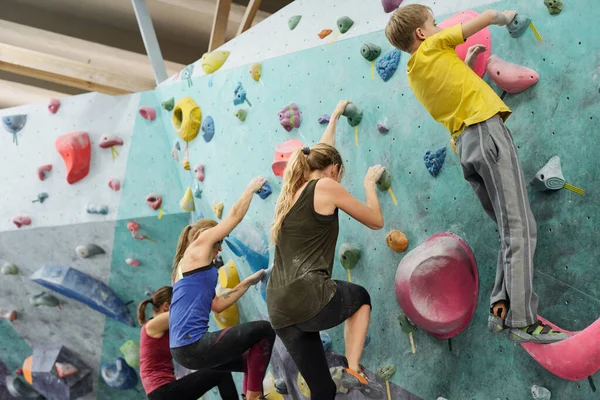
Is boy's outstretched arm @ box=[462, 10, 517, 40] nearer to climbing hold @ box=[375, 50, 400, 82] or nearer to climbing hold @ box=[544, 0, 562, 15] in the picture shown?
climbing hold @ box=[544, 0, 562, 15]

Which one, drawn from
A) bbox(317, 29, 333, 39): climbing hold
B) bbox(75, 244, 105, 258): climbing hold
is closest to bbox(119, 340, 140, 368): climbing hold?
bbox(75, 244, 105, 258): climbing hold

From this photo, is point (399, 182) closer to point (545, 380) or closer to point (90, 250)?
point (545, 380)

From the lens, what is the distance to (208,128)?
4.00m

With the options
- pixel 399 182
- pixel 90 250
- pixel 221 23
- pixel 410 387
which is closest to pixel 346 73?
pixel 399 182

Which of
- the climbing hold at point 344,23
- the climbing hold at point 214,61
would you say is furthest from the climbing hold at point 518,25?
the climbing hold at point 214,61

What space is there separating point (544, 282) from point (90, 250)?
3117 millimetres

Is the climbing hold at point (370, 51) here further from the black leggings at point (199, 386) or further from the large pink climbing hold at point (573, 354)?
the black leggings at point (199, 386)

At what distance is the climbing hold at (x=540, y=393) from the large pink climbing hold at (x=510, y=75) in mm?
1019

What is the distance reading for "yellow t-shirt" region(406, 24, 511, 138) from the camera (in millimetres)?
2230

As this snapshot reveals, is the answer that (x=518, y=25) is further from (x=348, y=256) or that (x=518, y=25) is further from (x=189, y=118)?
(x=189, y=118)

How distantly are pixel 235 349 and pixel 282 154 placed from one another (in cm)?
100

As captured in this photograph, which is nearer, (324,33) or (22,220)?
(324,33)

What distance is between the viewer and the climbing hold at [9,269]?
464 cm

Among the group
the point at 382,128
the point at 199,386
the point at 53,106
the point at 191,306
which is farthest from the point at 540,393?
the point at 53,106
